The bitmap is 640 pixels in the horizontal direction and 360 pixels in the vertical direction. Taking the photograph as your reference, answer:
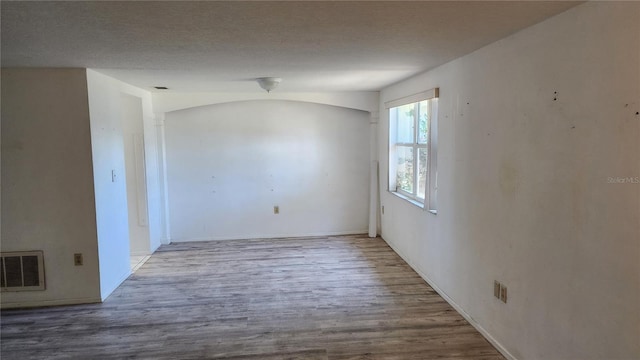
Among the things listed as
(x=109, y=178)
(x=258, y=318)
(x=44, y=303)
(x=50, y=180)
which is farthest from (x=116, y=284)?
(x=258, y=318)

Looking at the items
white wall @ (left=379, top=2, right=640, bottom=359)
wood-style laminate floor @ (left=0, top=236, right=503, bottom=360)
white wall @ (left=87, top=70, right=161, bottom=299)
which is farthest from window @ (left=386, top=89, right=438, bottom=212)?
white wall @ (left=87, top=70, right=161, bottom=299)

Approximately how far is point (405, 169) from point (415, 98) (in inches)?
46.8

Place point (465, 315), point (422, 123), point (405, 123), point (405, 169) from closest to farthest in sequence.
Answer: point (465, 315) → point (422, 123) → point (405, 123) → point (405, 169)

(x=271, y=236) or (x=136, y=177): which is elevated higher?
(x=136, y=177)

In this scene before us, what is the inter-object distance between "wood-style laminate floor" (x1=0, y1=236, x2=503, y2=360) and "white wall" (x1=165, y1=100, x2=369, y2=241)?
1.11 metres

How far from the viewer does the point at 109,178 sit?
148 inches

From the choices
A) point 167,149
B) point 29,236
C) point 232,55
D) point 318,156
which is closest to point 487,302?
point 232,55

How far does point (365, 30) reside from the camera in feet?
7.10

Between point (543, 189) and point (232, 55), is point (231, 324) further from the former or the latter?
point (543, 189)

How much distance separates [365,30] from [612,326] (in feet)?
6.07

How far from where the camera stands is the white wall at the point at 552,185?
1642 millimetres

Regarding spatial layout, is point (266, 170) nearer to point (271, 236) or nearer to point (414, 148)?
point (271, 236)

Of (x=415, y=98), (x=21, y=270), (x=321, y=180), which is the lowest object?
(x=21, y=270)

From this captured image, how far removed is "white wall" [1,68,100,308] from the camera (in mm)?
3324
